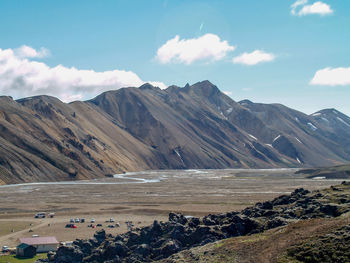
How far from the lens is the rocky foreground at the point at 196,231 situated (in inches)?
1590

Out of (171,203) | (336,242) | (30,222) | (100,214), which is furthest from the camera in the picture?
(171,203)

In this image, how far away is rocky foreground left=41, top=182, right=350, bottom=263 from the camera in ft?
132

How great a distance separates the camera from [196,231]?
42.6m

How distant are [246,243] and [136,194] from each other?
100285 mm

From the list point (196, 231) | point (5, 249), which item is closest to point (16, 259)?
point (5, 249)

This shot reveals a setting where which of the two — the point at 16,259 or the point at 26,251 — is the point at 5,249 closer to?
the point at 26,251

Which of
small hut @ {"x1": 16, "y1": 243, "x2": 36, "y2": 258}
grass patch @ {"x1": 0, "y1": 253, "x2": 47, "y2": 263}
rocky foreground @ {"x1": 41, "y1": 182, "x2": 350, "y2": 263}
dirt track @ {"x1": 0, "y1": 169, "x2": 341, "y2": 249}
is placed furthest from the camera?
dirt track @ {"x1": 0, "y1": 169, "x2": 341, "y2": 249}

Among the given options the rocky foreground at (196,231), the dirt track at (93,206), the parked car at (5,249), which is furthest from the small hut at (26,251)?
the dirt track at (93,206)

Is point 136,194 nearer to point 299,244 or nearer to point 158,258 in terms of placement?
point 158,258

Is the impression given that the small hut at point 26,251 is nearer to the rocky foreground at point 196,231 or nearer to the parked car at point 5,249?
the parked car at point 5,249

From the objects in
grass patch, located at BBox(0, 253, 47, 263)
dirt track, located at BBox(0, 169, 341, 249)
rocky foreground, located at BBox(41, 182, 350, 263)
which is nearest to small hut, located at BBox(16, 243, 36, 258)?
grass patch, located at BBox(0, 253, 47, 263)

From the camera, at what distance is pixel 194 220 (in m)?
48.3

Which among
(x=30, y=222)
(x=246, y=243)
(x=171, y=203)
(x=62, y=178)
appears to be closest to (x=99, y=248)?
(x=246, y=243)

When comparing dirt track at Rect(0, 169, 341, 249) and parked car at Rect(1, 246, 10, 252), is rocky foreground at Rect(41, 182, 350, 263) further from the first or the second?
dirt track at Rect(0, 169, 341, 249)
